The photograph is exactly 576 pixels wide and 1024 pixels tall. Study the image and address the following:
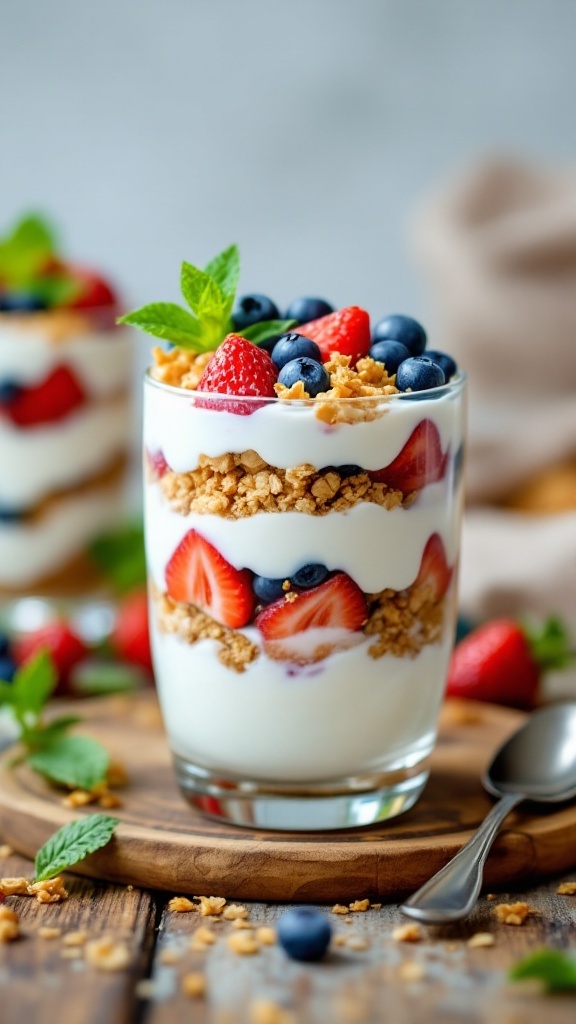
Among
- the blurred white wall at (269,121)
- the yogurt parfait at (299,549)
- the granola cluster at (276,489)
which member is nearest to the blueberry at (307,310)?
the yogurt parfait at (299,549)

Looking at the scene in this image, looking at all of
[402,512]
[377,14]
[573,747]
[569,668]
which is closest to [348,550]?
[402,512]

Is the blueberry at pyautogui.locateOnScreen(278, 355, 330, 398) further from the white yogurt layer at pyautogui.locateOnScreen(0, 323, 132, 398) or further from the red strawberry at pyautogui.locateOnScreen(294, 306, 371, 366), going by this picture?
the white yogurt layer at pyautogui.locateOnScreen(0, 323, 132, 398)

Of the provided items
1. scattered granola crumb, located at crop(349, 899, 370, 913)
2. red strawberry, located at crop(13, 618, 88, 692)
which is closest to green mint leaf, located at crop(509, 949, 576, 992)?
scattered granola crumb, located at crop(349, 899, 370, 913)

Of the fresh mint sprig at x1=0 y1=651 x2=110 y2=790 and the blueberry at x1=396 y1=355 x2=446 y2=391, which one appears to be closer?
the blueberry at x1=396 y1=355 x2=446 y2=391

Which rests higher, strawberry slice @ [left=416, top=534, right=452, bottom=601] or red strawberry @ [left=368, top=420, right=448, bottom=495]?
red strawberry @ [left=368, top=420, right=448, bottom=495]

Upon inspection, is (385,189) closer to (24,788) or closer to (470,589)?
(470,589)

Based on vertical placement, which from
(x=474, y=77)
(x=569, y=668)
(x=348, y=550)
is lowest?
(x=569, y=668)
